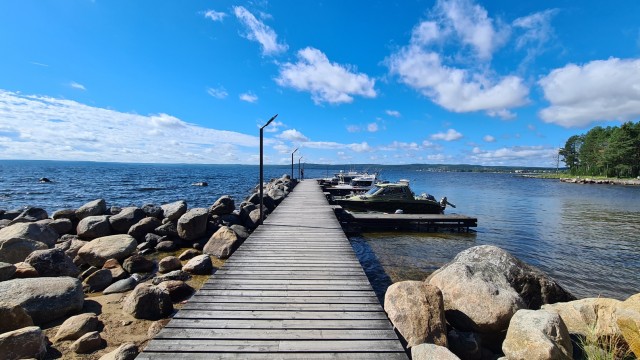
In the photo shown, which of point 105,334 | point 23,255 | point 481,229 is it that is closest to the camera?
point 105,334

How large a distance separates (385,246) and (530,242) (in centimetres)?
782

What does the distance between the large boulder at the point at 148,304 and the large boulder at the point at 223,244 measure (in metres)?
3.81

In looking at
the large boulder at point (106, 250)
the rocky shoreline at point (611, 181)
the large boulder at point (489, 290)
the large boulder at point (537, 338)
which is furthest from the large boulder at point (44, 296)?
the rocky shoreline at point (611, 181)

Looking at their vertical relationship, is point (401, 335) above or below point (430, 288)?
below

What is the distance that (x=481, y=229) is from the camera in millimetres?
18891

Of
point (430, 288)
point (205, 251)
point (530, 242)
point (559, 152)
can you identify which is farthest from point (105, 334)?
point (559, 152)

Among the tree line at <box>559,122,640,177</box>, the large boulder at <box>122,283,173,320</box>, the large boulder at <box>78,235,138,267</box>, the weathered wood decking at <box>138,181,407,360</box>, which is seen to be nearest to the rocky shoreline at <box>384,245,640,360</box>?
the weathered wood decking at <box>138,181,407,360</box>

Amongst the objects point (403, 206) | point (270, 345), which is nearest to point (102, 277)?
point (270, 345)

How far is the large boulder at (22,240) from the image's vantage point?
8.80 metres

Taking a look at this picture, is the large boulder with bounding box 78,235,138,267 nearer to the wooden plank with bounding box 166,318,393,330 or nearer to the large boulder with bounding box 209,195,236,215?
the large boulder with bounding box 209,195,236,215

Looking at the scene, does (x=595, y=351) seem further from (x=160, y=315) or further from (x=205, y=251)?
(x=205, y=251)

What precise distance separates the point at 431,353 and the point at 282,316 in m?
2.09

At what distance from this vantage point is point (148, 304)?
6.38 metres

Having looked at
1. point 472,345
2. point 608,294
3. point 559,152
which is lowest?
point 608,294
